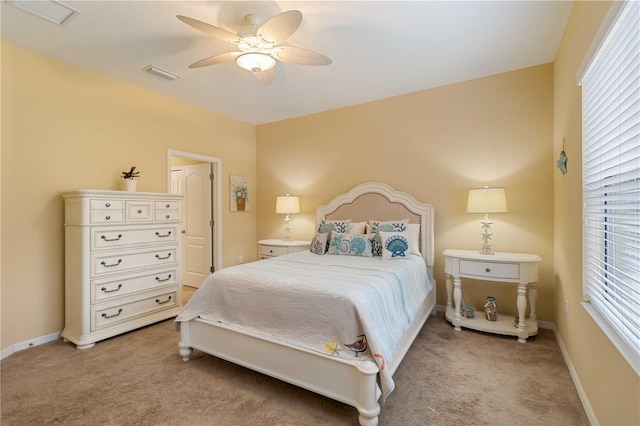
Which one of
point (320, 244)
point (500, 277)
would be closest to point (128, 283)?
point (320, 244)

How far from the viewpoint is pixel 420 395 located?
1.94 m

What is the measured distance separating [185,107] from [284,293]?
324 centimetres

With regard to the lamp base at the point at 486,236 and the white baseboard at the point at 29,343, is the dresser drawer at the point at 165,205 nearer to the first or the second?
the white baseboard at the point at 29,343

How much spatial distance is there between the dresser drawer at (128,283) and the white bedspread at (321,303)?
1003mm

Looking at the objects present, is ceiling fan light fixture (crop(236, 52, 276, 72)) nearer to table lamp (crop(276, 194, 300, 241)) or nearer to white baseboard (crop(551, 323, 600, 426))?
table lamp (crop(276, 194, 300, 241))

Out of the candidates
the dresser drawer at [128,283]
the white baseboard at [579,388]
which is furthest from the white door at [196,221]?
the white baseboard at [579,388]

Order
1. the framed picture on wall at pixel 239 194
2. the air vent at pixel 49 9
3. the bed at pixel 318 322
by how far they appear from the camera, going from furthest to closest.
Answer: the framed picture on wall at pixel 239 194, the air vent at pixel 49 9, the bed at pixel 318 322

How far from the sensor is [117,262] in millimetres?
2912

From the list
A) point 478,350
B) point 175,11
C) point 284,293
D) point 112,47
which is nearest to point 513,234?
point 478,350

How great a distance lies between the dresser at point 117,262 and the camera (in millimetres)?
A: 2686

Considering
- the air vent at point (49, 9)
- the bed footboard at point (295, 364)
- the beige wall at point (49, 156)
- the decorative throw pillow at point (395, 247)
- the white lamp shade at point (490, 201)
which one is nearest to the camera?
the bed footboard at point (295, 364)

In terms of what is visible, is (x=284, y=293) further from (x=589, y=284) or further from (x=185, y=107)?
(x=185, y=107)

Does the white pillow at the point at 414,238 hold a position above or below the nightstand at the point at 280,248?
above

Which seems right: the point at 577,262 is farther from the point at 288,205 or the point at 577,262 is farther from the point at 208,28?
the point at 288,205
